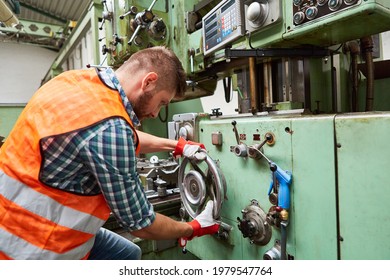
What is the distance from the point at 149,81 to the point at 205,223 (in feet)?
2.25

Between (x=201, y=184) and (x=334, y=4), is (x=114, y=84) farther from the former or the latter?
(x=334, y=4)

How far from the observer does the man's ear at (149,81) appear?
3.33ft

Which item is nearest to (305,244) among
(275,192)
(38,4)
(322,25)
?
(275,192)

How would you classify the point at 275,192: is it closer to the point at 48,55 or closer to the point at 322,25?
the point at 322,25

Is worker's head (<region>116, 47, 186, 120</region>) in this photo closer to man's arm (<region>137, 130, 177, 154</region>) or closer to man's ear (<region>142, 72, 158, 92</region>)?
man's ear (<region>142, 72, 158, 92</region>)

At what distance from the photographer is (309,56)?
1.23 metres

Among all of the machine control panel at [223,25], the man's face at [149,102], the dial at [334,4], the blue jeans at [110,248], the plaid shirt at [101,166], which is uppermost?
the machine control panel at [223,25]

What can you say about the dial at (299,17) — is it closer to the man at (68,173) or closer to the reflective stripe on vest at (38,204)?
the man at (68,173)

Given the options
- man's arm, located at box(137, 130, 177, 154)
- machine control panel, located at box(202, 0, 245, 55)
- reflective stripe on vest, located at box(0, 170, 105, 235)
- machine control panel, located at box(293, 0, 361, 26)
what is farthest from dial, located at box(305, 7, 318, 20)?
reflective stripe on vest, located at box(0, 170, 105, 235)

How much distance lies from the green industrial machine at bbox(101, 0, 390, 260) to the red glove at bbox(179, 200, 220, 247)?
5cm

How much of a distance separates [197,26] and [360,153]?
1348mm

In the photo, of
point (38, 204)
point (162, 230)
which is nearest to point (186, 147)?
point (162, 230)

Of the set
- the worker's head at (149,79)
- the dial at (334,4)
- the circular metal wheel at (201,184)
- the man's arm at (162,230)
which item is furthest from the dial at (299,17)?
the man's arm at (162,230)

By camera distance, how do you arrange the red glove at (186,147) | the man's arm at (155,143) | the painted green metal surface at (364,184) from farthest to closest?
the man's arm at (155,143), the red glove at (186,147), the painted green metal surface at (364,184)
